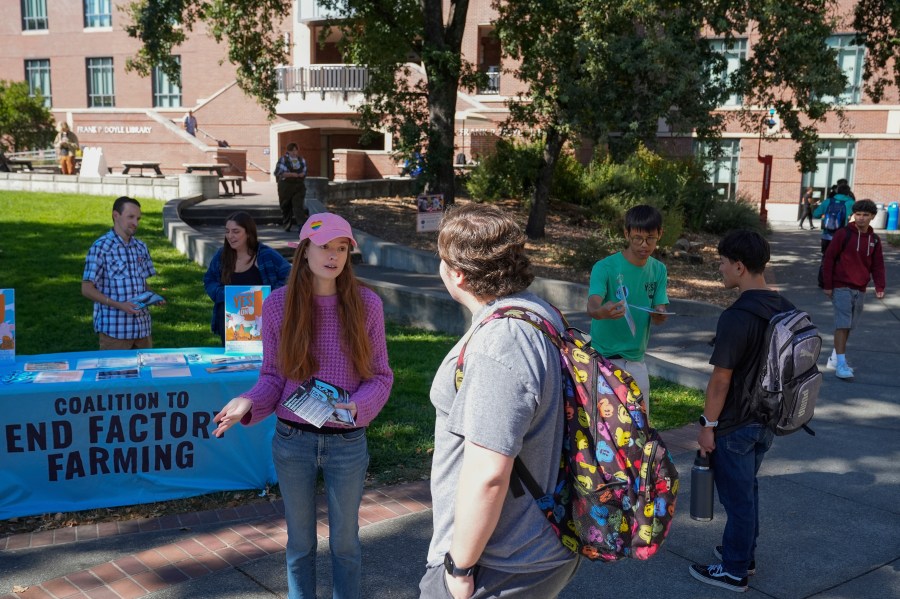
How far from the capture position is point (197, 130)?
40.2 m

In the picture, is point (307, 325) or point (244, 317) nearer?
point (307, 325)

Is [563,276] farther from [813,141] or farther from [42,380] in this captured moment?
[42,380]

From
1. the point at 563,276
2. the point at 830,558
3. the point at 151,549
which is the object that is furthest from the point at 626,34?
the point at 151,549

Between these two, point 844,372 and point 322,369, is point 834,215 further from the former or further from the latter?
point 322,369

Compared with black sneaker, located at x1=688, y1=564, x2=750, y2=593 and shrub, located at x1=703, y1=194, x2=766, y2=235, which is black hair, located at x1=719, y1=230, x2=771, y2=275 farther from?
shrub, located at x1=703, y1=194, x2=766, y2=235

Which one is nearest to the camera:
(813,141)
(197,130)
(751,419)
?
(751,419)

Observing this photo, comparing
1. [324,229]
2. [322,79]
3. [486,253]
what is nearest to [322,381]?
[324,229]

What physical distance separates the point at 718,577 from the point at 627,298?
5.52 ft

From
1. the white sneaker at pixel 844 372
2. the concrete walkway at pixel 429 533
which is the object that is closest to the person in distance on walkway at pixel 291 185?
the white sneaker at pixel 844 372

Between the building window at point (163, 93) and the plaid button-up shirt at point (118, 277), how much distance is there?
1554 inches

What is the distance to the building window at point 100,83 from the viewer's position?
145 feet

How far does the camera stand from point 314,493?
11.4 ft

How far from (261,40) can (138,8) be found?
2425mm

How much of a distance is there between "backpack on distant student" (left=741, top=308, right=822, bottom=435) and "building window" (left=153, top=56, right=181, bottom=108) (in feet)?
141
